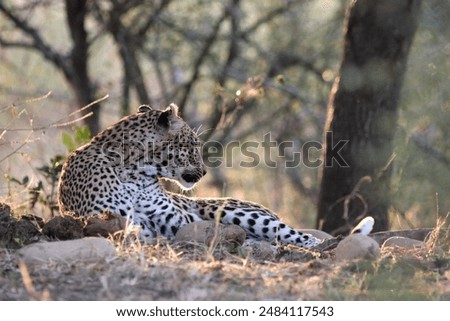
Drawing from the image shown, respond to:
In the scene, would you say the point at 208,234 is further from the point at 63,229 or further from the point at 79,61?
the point at 79,61

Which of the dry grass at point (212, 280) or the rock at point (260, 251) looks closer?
the dry grass at point (212, 280)

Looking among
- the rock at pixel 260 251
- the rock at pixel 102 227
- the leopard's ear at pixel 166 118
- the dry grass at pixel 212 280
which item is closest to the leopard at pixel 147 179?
the leopard's ear at pixel 166 118

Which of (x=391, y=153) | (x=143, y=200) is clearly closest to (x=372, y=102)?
(x=391, y=153)

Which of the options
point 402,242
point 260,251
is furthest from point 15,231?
point 402,242

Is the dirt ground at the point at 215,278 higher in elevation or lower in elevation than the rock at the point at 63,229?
lower

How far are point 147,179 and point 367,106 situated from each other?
7.79 ft

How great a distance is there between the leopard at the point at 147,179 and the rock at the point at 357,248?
1.70 m

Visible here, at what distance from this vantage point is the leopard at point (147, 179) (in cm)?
886

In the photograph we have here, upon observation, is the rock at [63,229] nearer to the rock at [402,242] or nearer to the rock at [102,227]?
the rock at [102,227]

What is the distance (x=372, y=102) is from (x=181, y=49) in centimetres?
625

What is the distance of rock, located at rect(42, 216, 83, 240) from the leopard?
1.19 meters

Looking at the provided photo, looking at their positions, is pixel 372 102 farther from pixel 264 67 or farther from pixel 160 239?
pixel 264 67
